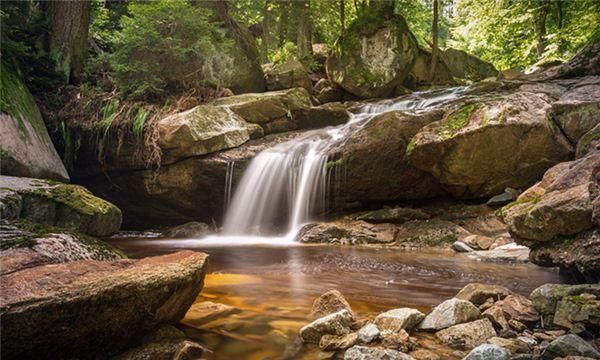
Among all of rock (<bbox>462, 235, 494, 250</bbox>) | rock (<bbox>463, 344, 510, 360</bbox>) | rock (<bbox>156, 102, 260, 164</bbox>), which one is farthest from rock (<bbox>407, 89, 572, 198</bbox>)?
rock (<bbox>463, 344, 510, 360</bbox>)

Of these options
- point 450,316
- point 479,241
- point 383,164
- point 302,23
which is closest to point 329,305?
point 450,316

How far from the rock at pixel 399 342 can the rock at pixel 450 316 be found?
12.3 inches

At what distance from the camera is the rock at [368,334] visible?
287 centimetres

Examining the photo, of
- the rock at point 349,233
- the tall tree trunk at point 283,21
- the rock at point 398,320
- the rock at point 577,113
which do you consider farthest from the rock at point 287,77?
the rock at point 398,320

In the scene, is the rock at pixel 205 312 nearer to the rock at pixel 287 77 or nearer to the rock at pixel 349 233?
the rock at pixel 349 233

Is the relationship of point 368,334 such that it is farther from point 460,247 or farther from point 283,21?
point 283,21

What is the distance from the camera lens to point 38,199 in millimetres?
6562

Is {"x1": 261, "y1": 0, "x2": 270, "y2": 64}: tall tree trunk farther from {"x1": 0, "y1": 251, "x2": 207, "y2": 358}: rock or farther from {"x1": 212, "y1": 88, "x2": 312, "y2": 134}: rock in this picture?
{"x1": 0, "y1": 251, "x2": 207, "y2": 358}: rock

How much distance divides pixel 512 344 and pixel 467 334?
0.29 m

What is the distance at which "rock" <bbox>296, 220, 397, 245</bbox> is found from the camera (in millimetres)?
8570

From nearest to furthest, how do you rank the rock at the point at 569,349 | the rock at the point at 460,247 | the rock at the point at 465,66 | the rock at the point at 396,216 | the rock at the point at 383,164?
the rock at the point at 569,349 → the rock at the point at 460,247 → the rock at the point at 396,216 → the rock at the point at 383,164 → the rock at the point at 465,66

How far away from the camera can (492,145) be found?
8.23 meters

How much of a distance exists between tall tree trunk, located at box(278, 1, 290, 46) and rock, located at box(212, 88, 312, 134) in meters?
8.99

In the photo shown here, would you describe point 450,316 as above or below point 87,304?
below
